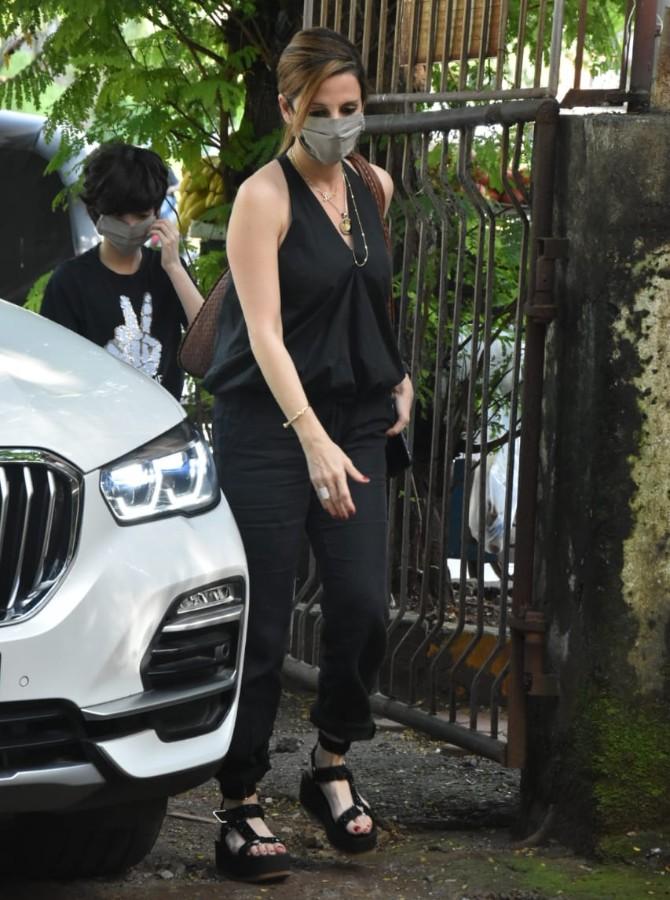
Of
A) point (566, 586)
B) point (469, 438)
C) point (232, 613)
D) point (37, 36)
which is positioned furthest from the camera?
point (37, 36)

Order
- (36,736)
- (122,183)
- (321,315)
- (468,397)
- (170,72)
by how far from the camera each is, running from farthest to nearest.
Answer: (170,72) < (122,183) < (468,397) < (321,315) < (36,736)

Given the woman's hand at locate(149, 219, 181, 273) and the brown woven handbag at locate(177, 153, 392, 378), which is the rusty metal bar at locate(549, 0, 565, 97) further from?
the woman's hand at locate(149, 219, 181, 273)

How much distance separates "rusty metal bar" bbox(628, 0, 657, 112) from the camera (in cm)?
411

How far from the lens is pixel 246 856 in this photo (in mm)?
3957

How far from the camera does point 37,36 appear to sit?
22.4 ft

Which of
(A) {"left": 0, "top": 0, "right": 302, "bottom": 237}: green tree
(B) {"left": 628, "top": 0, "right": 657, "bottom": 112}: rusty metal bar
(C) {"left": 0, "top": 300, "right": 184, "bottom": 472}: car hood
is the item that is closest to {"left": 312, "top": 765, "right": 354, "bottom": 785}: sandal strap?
(C) {"left": 0, "top": 300, "right": 184, "bottom": 472}: car hood

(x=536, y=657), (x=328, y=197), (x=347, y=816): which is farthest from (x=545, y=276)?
(x=347, y=816)

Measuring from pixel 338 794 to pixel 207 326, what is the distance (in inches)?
49.9

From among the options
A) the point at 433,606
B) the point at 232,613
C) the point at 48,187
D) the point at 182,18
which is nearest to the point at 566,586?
the point at 232,613

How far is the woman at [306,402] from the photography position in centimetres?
382

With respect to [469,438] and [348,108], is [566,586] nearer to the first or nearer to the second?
[469,438]

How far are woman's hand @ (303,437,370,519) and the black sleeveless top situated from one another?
0.75 ft

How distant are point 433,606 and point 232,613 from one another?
3007mm

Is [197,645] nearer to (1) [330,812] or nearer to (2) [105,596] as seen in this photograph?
(2) [105,596]
